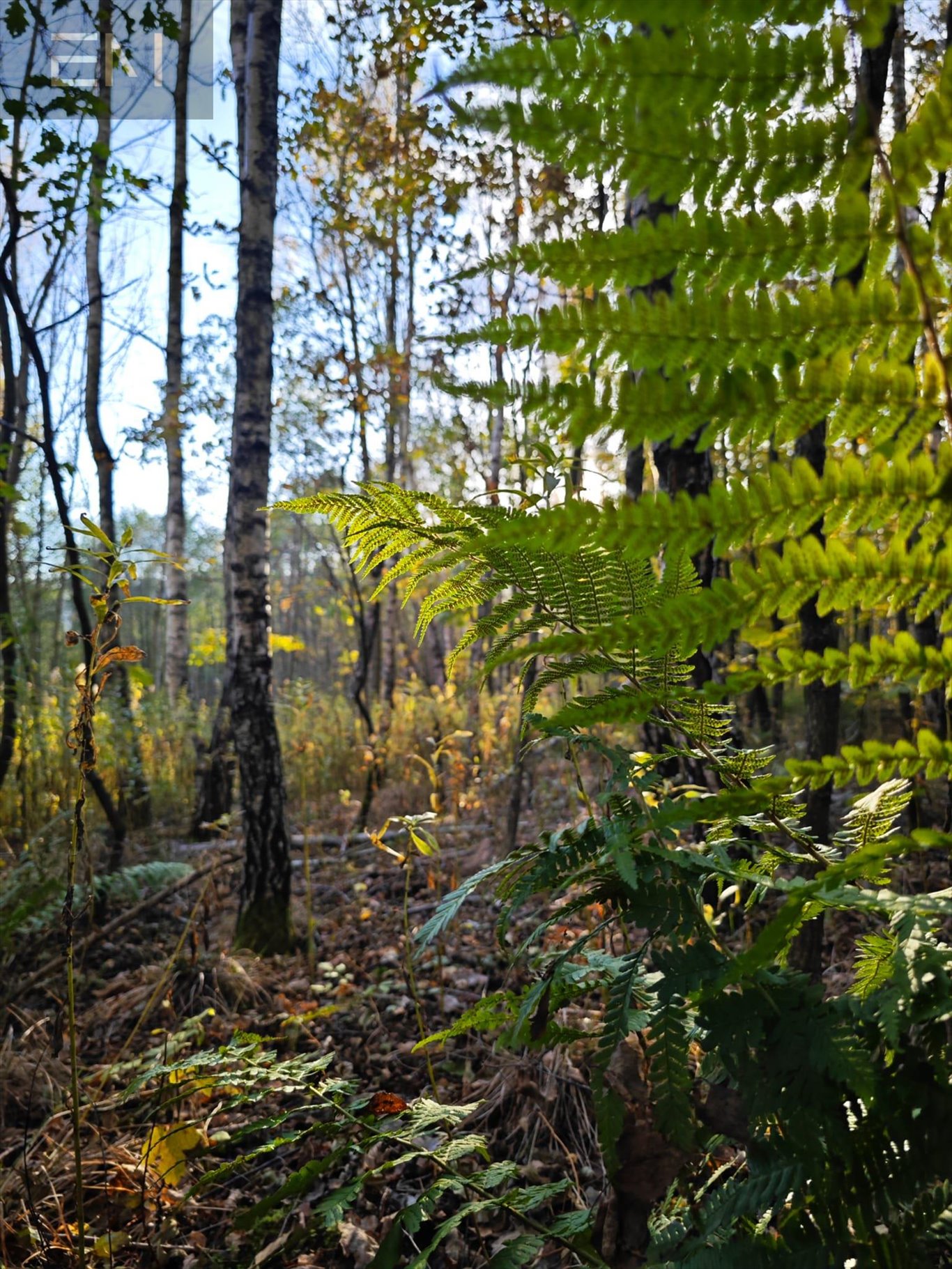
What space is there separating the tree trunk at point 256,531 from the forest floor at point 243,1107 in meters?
A: 0.35

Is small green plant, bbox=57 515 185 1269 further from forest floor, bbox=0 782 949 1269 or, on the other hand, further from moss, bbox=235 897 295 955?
moss, bbox=235 897 295 955

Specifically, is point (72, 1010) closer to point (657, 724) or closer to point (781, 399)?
point (657, 724)

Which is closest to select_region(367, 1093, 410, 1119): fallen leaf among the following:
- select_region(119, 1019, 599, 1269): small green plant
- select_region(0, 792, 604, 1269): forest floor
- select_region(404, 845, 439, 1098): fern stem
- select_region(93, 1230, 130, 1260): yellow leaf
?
select_region(119, 1019, 599, 1269): small green plant

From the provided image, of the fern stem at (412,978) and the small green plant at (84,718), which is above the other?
the small green plant at (84,718)

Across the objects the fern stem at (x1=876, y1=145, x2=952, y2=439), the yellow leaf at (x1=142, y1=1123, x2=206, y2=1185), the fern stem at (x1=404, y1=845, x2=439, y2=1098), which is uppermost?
the fern stem at (x1=876, y1=145, x2=952, y2=439)

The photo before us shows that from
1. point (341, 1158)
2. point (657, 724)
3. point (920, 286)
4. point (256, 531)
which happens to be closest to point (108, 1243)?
point (341, 1158)

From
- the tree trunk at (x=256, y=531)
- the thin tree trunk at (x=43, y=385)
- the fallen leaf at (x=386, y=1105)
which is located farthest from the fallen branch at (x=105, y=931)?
the fallen leaf at (x=386, y=1105)

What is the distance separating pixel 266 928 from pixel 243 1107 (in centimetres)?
127

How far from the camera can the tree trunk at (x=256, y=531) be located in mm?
3629

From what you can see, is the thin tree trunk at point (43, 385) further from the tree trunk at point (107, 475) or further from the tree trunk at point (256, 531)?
the tree trunk at point (107, 475)

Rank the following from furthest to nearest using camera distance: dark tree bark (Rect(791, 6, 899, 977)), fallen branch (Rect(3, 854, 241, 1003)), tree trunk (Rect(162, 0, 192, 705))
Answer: tree trunk (Rect(162, 0, 192, 705)) < fallen branch (Rect(3, 854, 241, 1003)) < dark tree bark (Rect(791, 6, 899, 977))

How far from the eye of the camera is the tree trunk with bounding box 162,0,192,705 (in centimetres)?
679

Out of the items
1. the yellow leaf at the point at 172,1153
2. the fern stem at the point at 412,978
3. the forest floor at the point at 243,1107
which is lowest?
the forest floor at the point at 243,1107

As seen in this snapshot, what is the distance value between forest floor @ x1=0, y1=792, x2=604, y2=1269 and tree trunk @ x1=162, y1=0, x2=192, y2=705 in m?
3.25
